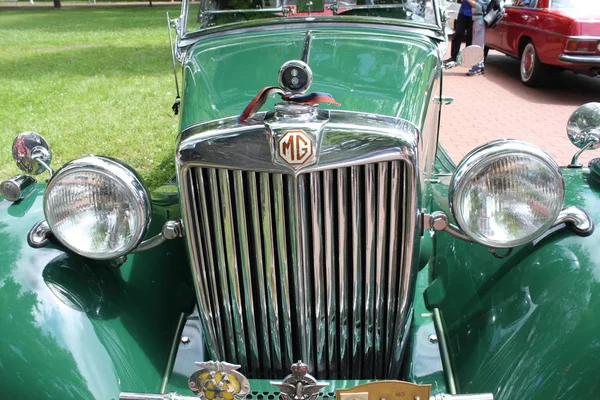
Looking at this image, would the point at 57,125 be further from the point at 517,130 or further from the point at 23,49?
the point at 23,49

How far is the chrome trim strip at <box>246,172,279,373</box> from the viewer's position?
71.9 inches

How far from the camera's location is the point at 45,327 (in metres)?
1.92

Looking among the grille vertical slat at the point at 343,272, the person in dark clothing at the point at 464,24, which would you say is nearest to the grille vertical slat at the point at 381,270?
the grille vertical slat at the point at 343,272

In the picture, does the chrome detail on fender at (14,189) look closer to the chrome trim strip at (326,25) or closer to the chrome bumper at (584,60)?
the chrome trim strip at (326,25)

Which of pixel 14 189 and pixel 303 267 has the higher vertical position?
pixel 14 189

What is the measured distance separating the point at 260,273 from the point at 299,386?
42cm

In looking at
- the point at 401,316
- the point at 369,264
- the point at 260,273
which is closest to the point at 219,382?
the point at 260,273

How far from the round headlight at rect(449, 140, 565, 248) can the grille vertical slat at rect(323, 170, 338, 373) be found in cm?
42

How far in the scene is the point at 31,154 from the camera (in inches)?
96.1

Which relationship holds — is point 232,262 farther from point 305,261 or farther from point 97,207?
point 97,207

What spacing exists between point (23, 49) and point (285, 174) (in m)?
15.4

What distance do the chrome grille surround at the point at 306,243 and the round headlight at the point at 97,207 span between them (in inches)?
7.7

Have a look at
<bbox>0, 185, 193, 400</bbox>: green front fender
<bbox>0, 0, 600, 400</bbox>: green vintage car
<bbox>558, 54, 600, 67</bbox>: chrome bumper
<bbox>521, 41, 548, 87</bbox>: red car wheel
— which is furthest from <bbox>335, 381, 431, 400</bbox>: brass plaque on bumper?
<bbox>521, 41, 548, 87</bbox>: red car wheel

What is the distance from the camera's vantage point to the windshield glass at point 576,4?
8.78m
